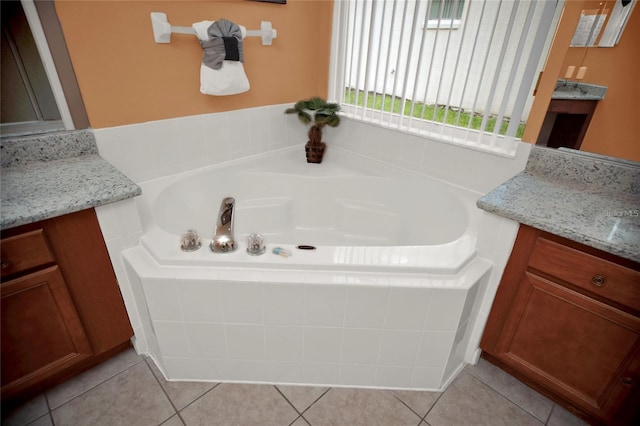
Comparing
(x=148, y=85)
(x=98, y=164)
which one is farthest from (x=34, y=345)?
(x=148, y=85)

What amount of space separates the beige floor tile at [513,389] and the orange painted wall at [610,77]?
103cm

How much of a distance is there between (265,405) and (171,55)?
165 cm

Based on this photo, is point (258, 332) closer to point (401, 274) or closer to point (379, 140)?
point (401, 274)

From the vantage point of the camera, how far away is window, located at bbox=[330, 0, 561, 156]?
1414mm

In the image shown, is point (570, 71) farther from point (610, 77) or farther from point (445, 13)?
point (445, 13)

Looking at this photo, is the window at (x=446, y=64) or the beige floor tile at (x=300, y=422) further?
the window at (x=446, y=64)

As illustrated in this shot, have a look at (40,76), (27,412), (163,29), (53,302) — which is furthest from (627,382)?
(40,76)

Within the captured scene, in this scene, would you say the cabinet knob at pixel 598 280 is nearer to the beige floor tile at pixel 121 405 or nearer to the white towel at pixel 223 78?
Answer: the beige floor tile at pixel 121 405

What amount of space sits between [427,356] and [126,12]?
1913mm

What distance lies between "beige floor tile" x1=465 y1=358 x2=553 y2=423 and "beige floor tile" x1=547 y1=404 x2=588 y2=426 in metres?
0.02

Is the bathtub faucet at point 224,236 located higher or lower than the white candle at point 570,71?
lower

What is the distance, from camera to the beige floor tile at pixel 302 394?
1313 millimetres

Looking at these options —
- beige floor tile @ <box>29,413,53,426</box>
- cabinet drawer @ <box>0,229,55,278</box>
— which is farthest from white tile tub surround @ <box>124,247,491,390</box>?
beige floor tile @ <box>29,413,53,426</box>

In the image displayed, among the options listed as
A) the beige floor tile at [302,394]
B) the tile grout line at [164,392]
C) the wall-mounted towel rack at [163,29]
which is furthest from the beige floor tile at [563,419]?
the wall-mounted towel rack at [163,29]
